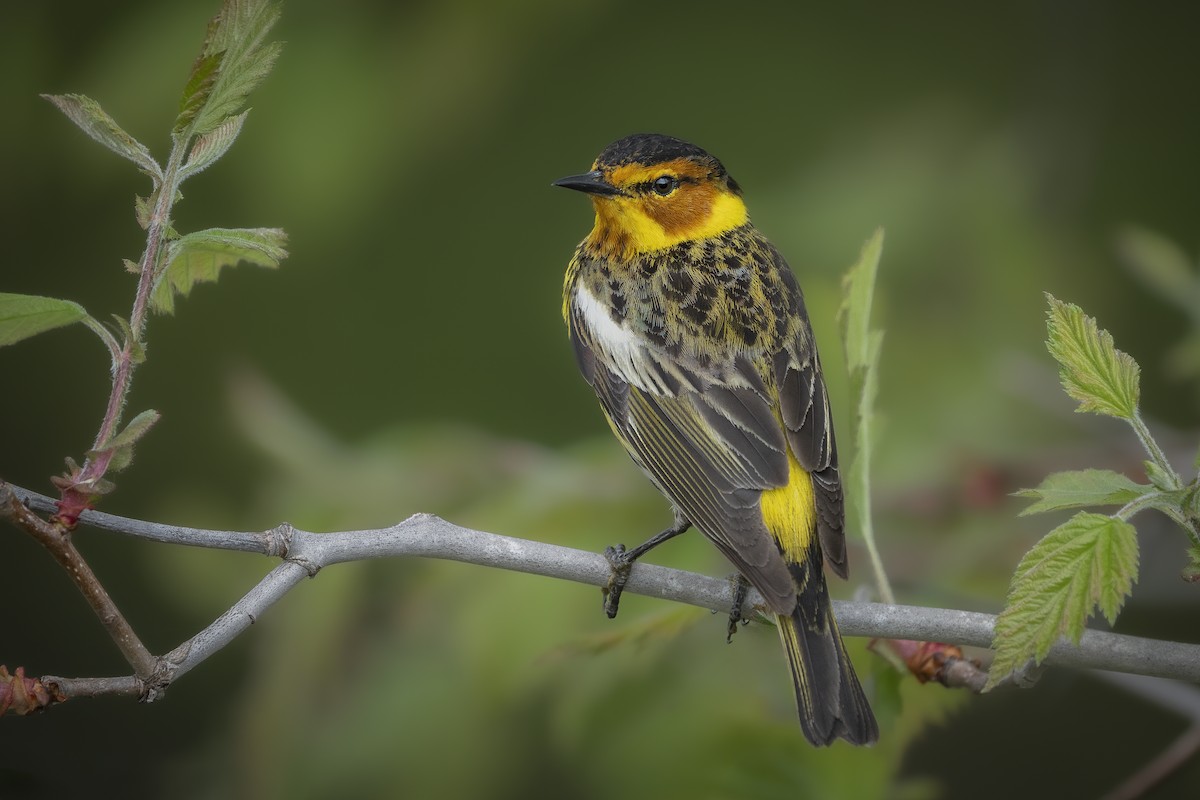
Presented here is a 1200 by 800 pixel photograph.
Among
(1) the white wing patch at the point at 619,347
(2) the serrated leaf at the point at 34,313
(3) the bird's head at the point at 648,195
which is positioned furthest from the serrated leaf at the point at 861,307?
(2) the serrated leaf at the point at 34,313

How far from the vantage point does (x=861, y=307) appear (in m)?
1.58

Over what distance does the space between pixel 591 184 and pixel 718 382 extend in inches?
20.4

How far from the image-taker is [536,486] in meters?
2.15

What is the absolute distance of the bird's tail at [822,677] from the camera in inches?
65.9

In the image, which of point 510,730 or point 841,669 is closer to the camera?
point 841,669

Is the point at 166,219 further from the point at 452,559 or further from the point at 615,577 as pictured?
the point at 615,577

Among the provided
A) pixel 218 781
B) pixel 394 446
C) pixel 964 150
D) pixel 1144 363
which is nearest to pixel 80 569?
pixel 394 446

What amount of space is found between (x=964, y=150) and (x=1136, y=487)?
2.05m

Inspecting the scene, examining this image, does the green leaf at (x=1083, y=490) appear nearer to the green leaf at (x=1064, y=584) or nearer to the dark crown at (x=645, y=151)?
the green leaf at (x=1064, y=584)

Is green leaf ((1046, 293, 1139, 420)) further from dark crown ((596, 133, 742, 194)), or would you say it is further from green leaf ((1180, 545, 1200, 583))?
dark crown ((596, 133, 742, 194))

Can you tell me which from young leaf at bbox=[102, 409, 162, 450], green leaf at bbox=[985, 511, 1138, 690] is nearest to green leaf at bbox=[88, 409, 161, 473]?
young leaf at bbox=[102, 409, 162, 450]

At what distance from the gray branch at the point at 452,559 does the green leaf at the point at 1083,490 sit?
0.17 metres

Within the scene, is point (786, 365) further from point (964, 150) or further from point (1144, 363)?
point (1144, 363)

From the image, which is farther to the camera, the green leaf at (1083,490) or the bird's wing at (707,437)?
the bird's wing at (707,437)
